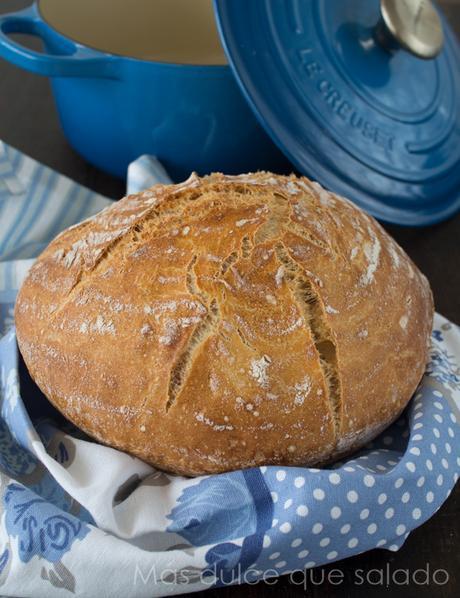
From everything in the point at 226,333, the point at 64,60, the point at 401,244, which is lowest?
the point at 401,244

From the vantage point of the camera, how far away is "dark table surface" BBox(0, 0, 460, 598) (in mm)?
695

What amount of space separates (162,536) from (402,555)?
0.83 ft

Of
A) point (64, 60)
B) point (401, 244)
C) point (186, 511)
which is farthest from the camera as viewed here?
point (401, 244)

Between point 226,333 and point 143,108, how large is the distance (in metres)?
0.57

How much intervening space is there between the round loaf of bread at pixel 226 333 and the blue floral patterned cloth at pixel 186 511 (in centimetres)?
3

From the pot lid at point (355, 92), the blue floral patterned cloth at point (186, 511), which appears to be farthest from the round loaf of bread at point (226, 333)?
the pot lid at point (355, 92)

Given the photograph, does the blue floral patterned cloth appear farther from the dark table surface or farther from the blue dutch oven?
the blue dutch oven

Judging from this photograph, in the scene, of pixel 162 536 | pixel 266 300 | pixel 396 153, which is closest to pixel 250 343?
pixel 266 300

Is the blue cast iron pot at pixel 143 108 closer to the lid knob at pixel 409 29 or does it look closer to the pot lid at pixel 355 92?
the pot lid at pixel 355 92

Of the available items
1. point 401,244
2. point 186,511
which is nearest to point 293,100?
point 401,244

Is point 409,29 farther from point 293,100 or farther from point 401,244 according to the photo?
point 401,244

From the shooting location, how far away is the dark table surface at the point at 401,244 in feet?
2.28

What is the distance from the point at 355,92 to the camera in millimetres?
1123

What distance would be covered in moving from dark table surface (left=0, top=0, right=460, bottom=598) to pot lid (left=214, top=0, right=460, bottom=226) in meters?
0.07
